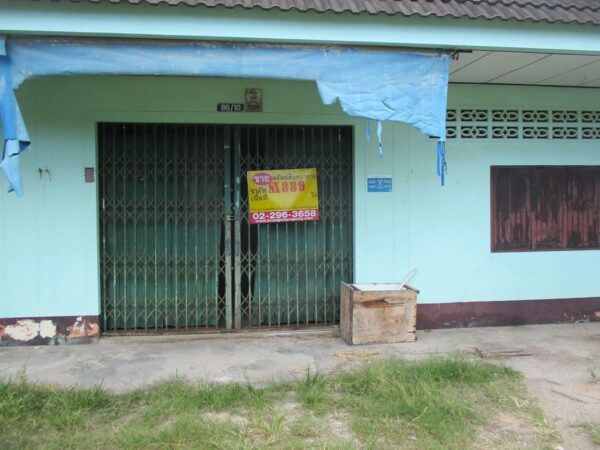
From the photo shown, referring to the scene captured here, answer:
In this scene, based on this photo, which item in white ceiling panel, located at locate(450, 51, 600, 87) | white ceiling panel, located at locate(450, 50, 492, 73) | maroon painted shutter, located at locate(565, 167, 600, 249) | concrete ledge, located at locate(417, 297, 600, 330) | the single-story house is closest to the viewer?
the single-story house

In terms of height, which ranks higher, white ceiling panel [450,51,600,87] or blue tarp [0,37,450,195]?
white ceiling panel [450,51,600,87]

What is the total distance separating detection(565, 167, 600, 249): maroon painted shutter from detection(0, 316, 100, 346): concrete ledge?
538cm

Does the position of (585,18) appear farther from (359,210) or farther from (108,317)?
(108,317)

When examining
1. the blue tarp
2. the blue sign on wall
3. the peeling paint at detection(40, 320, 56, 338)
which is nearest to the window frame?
the blue sign on wall

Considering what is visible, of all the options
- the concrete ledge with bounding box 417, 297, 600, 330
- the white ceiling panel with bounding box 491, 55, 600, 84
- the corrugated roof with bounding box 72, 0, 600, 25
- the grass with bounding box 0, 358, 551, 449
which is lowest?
the grass with bounding box 0, 358, 551, 449

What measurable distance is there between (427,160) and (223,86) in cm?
236

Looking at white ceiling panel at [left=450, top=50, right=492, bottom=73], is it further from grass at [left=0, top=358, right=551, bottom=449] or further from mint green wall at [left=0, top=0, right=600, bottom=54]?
grass at [left=0, top=358, right=551, bottom=449]

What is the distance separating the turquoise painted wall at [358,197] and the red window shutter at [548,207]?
0.44ft

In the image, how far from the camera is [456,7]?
4.43 meters

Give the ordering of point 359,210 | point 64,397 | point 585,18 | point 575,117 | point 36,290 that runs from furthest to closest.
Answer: point 575,117 < point 359,210 < point 36,290 < point 585,18 < point 64,397

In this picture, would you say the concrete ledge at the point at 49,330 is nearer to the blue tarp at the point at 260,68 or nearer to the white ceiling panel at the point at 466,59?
the blue tarp at the point at 260,68

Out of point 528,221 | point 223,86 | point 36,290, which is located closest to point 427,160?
point 528,221

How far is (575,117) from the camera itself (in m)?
5.93

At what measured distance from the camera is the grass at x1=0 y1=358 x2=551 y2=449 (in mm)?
3139
